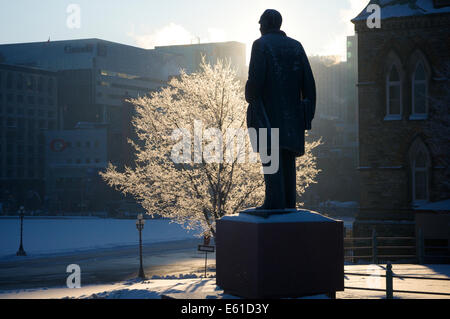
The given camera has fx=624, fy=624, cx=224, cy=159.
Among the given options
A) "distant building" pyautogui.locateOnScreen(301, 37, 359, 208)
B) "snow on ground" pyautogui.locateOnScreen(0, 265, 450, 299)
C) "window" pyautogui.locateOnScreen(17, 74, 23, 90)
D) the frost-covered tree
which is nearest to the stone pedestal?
"snow on ground" pyautogui.locateOnScreen(0, 265, 450, 299)

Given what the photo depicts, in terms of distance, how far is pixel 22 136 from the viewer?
121 meters

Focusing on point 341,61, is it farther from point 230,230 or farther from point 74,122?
point 230,230

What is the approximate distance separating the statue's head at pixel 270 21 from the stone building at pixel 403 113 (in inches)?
872

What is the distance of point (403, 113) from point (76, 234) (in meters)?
43.7

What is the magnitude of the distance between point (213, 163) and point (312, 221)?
19.9 m

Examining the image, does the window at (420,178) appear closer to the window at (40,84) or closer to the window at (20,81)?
the window at (20,81)

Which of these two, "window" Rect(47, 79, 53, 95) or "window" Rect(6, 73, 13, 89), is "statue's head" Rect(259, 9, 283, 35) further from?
"window" Rect(47, 79, 53, 95)

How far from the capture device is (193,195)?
2973 centimetres

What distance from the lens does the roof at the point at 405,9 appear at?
31.7 m

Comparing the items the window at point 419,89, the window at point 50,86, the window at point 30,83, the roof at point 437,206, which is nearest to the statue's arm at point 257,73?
the roof at point 437,206

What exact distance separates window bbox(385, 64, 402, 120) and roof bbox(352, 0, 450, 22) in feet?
8.78

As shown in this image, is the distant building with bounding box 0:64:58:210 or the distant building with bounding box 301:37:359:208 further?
the distant building with bounding box 0:64:58:210

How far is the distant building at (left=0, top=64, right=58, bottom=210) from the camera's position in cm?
11792
